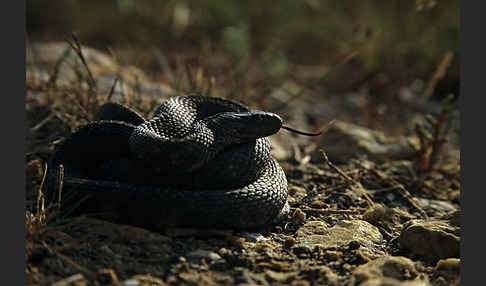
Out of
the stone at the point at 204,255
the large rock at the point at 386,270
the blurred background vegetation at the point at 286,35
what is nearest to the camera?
the large rock at the point at 386,270

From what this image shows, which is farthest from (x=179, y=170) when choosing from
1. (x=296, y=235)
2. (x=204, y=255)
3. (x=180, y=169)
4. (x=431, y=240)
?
(x=431, y=240)

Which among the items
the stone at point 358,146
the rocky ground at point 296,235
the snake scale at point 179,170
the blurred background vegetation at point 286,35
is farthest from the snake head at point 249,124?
the blurred background vegetation at point 286,35

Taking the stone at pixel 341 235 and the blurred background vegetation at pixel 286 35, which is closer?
the stone at pixel 341 235

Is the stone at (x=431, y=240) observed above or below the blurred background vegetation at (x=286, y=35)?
below

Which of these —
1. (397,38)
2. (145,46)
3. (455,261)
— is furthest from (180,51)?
(455,261)

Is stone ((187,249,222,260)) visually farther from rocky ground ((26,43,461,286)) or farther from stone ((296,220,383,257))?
stone ((296,220,383,257))

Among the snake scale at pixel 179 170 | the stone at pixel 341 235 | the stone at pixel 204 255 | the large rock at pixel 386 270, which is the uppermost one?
the snake scale at pixel 179 170

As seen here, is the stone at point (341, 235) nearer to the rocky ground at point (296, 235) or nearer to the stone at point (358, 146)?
the rocky ground at point (296, 235)

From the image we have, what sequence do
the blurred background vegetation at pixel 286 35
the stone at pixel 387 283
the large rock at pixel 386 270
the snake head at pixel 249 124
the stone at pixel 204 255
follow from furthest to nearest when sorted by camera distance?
the blurred background vegetation at pixel 286 35 < the snake head at pixel 249 124 < the stone at pixel 204 255 < the large rock at pixel 386 270 < the stone at pixel 387 283
